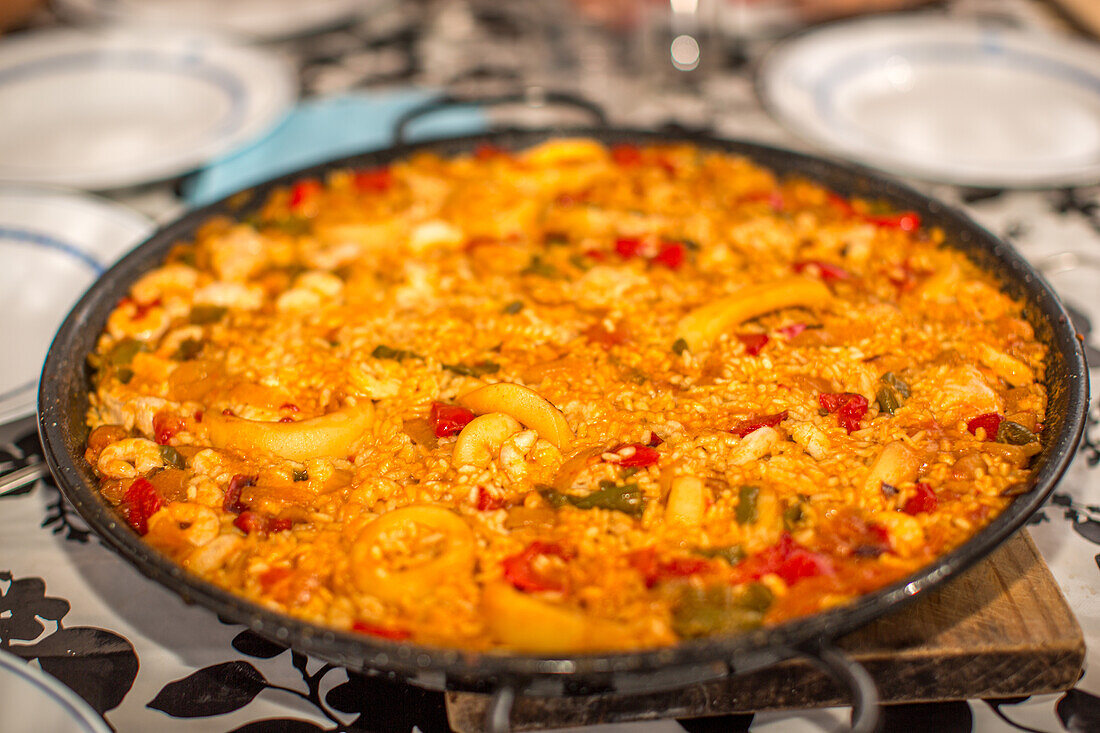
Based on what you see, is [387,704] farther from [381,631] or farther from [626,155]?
[626,155]

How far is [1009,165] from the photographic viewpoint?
2.60m

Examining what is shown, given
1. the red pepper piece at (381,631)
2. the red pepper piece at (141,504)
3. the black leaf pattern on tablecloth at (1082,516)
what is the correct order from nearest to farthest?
the red pepper piece at (381,631) < the red pepper piece at (141,504) < the black leaf pattern on tablecloth at (1082,516)

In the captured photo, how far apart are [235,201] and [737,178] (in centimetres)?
138

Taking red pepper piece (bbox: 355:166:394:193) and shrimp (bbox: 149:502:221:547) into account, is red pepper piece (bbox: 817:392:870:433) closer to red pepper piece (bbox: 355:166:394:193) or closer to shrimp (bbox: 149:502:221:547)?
shrimp (bbox: 149:502:221:547)

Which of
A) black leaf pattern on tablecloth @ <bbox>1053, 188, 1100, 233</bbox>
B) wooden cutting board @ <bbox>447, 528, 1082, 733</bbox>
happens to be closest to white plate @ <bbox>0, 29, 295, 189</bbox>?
wooden cutting board @ <bbox>447, 528, 1082, 733</bbox>

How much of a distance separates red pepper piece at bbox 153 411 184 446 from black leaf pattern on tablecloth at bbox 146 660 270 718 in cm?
46

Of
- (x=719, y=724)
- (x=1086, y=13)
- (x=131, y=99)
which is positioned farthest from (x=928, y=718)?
(x=1086, y=13)

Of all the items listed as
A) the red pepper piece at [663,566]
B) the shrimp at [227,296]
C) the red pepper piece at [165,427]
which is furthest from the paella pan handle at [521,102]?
the red pepper piece at [663,566]

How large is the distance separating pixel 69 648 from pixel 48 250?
4.32 ft

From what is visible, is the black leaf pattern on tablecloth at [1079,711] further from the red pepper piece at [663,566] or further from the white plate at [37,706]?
the white plate at [37,706]

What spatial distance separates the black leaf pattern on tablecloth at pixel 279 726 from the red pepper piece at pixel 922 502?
1077 millimetres

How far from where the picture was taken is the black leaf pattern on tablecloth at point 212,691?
4.95 ft

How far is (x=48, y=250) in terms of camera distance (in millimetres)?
2473

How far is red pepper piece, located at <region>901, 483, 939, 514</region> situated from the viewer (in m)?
1.52
